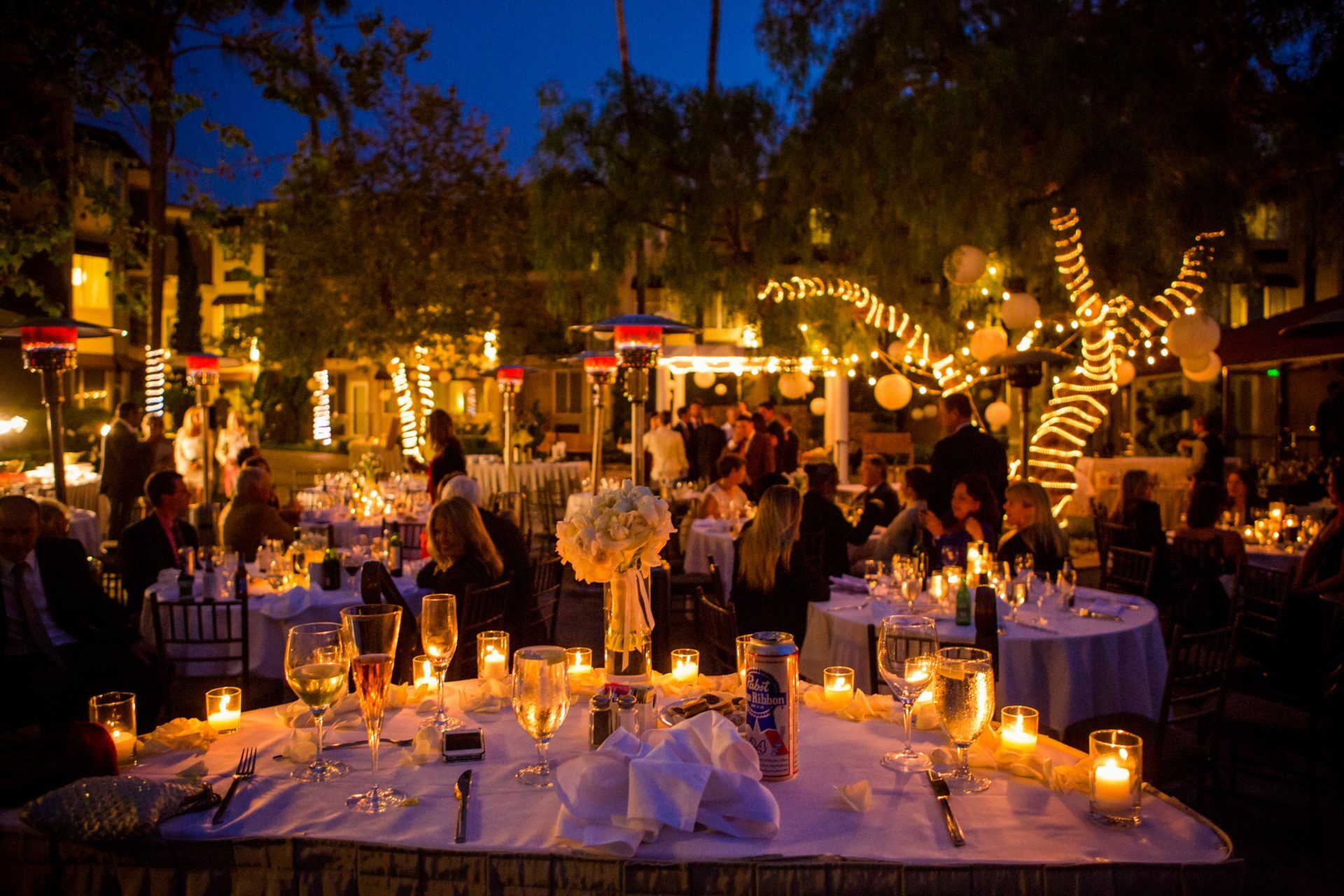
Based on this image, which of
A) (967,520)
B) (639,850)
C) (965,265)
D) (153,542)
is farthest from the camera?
(965,265)

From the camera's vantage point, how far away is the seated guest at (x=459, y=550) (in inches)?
181

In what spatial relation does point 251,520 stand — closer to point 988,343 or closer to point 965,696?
point 965,696

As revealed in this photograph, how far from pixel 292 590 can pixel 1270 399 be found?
2034 centimetres

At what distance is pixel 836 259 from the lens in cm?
1261

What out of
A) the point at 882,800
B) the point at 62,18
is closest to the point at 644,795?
the point at 882,800

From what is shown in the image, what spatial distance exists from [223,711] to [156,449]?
952cm

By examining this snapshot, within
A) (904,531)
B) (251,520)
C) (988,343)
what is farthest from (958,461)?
(251,520)

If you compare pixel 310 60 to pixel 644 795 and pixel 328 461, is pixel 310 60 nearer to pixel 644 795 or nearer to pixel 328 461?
pixel 644 795

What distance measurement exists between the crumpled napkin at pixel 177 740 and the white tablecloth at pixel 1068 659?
2.48m

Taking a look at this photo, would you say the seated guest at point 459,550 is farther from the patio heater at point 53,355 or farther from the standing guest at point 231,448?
the standing guest at point 231,448

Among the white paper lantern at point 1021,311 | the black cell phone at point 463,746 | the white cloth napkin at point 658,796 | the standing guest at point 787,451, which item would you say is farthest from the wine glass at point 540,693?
the standing guest at point 787,451

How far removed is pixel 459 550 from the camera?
15.2 feet

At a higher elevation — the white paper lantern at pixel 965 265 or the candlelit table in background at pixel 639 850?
the white paper lantern at pixel 965 265

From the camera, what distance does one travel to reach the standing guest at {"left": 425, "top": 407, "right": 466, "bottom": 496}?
8648 millimetres
